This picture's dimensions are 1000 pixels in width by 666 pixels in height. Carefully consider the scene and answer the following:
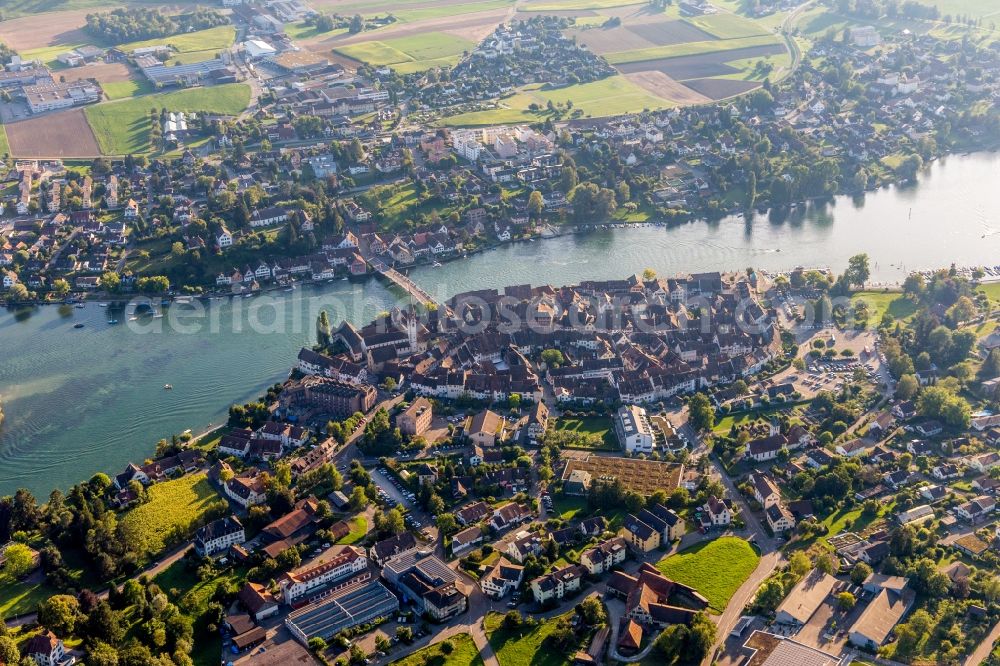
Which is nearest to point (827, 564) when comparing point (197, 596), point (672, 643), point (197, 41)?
point (672, 643)

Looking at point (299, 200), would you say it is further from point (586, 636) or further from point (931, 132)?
point (931, 132)

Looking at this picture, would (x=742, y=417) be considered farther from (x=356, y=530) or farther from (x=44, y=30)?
(x=44, y=30)

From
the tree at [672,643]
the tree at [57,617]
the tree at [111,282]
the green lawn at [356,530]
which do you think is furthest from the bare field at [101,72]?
the tree at [672,643]

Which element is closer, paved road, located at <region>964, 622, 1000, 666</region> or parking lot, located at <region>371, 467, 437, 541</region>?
paved road, located at <region>964, 622, 1000, 666</region>

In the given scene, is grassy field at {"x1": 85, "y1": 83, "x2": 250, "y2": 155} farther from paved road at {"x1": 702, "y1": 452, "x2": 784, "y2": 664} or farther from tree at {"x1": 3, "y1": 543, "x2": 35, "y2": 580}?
paved road at {"x1": 702, "y1": 452, "x2": 784, "y2": 664}

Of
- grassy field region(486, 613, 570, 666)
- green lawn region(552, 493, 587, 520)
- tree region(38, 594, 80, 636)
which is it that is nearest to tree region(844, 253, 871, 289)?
green lawn region(552, 493, 587, 520)

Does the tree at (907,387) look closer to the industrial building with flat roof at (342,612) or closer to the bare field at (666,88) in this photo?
the industrial building with flat roof at (342,612)
